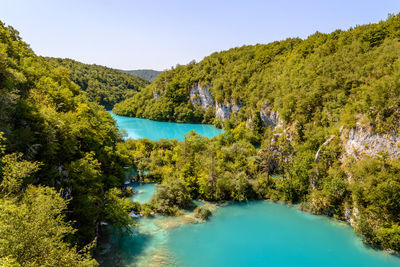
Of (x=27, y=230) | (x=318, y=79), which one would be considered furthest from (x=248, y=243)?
(x=318, y=79)

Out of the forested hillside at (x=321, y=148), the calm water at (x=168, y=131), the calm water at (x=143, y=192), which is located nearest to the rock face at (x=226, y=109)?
the calm water at (x=168, y=131)

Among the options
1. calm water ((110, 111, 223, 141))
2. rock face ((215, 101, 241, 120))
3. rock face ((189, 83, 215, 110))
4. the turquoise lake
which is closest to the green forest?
the turquoise lake

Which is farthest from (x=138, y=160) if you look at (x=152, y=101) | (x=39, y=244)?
(x=152, y=101)

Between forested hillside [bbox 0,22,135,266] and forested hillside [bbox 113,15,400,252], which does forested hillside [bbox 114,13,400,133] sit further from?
forested hillside [bbox 0,22,135,266]

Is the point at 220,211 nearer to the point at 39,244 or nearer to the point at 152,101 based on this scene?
the point at 39,244

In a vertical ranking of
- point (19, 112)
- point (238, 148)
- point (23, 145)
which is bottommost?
point (238, 148)

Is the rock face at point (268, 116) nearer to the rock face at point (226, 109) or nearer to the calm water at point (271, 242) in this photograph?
the rock face at point (226, 109)
